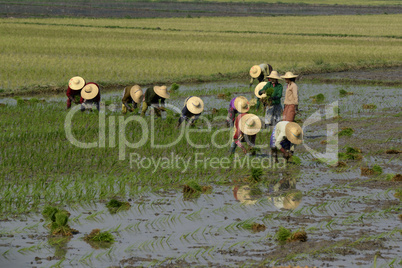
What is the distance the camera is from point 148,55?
84.7ft

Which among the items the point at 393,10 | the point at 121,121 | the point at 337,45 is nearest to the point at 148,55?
the point at 337,45

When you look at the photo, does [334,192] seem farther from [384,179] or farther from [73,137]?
[73,137]

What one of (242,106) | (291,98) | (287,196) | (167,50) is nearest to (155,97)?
(242,106)

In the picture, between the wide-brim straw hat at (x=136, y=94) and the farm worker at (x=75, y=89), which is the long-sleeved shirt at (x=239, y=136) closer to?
the wide-brim straw hat at (x=136, y=94)

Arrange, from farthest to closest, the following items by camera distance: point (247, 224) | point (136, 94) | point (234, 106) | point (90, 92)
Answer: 1. point (90, 92)
2. point (136, 94)
3. point (234, 106)
4. point (247, 224)

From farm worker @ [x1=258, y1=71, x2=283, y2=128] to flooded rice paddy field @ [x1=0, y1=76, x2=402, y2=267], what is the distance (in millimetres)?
1416

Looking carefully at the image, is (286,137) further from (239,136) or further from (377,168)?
(377,168)

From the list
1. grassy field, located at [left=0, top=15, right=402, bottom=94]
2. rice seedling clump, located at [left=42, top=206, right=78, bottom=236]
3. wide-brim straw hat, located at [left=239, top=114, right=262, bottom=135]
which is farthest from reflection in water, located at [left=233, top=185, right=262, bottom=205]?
grassy field, located at [left=0, top=15, right=402, bottom=94]

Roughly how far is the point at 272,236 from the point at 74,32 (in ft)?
99.0

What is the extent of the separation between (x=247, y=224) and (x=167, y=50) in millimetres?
21411

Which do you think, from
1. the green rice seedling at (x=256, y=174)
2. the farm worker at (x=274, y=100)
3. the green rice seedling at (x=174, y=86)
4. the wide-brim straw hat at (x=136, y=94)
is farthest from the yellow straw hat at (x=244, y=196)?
the green rice seedling at (x=174, y=86)

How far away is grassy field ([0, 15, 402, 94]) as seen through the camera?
2011 cm

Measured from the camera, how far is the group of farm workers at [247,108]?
9.56 meters

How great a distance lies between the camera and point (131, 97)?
13.3 meters
